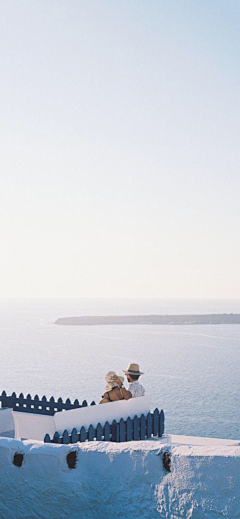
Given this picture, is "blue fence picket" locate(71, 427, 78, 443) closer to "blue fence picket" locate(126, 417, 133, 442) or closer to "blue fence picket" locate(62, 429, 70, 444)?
"blue fence picket" locate(62, 429, 70, 444)

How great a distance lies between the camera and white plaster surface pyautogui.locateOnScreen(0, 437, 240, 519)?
439 centimetres

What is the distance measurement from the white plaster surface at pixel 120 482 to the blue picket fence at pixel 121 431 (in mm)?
1149

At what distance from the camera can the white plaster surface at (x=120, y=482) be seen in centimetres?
439

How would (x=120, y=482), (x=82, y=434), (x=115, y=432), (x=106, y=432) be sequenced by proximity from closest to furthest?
(x=120, y=482)
(x=82, y=434)
(x=106, y=432)
(x=115, y=432)

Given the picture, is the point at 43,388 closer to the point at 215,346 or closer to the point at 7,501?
the point at 215,346

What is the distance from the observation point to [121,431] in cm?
799

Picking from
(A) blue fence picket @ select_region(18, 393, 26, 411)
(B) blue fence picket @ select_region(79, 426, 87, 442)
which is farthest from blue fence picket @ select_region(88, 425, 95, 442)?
(A) blue fence picket @ select_region(18, 393, 26, 411)

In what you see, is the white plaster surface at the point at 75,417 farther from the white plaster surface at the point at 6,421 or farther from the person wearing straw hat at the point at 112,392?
the person wearing straw hat at the point at 112,392

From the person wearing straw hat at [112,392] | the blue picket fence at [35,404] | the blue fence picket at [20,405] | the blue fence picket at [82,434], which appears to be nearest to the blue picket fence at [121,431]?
the blue fence picket at [82,434]

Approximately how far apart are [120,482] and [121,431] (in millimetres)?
3161

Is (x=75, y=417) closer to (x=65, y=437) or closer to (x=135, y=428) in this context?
(x=65, y=437)

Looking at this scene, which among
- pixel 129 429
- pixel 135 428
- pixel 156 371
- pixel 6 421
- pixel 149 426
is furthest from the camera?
pixel 156 371

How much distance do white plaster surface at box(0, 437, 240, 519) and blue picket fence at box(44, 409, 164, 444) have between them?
3.77 ft

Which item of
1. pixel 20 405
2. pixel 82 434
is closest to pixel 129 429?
pixel 82 434
